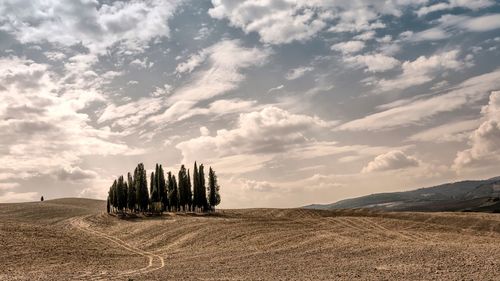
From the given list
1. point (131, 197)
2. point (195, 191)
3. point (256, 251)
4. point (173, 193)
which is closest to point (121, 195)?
point (131, 197)

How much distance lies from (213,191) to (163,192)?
13063 millimetres

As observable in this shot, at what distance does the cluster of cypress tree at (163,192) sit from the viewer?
356 ft

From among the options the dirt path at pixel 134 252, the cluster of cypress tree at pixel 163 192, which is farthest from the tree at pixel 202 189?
the dirt path at pixel 134 252

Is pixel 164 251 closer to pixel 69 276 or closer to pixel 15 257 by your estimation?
pixel 15 257

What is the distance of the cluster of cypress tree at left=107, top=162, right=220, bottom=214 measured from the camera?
108375 millimetres

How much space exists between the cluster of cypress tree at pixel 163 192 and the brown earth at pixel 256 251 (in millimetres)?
27522

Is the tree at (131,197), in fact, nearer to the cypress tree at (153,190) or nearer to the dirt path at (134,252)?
the cypress tree at (153,190)

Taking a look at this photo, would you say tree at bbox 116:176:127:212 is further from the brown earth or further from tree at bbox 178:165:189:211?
the brown earth

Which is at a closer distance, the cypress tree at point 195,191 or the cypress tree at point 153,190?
the cypress tree at point 195,191

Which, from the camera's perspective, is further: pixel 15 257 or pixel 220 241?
pixel 220 241

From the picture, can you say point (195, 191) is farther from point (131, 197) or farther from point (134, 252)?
point (134, 252)

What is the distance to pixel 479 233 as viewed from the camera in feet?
200

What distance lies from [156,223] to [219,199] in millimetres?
42147

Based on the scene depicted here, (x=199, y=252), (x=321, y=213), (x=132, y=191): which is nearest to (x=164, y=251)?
(x=199, y=252)
